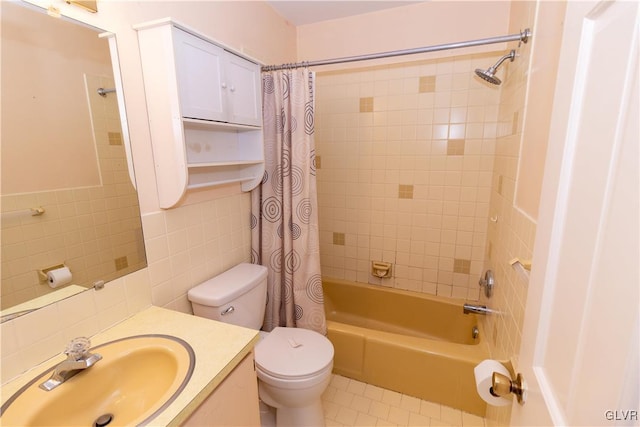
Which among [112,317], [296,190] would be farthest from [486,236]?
[112,317]

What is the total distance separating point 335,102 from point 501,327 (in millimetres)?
1835

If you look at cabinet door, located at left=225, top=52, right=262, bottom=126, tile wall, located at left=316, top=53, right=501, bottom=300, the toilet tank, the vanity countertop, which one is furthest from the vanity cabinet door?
Answer: tile wall, located at left=316, top=53, right=501, bottom=300

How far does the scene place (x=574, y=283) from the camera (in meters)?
0.49

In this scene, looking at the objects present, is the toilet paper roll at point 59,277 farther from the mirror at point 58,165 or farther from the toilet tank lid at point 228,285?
the toilet tank lid at point 228,285

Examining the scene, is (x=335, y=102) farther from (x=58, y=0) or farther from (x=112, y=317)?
(x=112, y=317)

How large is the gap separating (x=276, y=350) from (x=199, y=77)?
4.34ft

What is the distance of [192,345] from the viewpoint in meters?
0.98

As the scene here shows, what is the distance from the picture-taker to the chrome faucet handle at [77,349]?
0.83 meters

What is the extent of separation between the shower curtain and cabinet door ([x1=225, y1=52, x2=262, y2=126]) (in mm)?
Answer: 144

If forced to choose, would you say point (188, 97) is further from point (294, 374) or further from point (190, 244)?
point (294, 374)

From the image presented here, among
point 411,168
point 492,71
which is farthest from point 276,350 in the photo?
point 492,71

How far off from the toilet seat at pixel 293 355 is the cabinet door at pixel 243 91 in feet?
3.77

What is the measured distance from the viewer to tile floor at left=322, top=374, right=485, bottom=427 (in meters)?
1.65

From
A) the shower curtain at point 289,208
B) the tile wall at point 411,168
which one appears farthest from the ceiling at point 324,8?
the shower curtain at point 289,208
